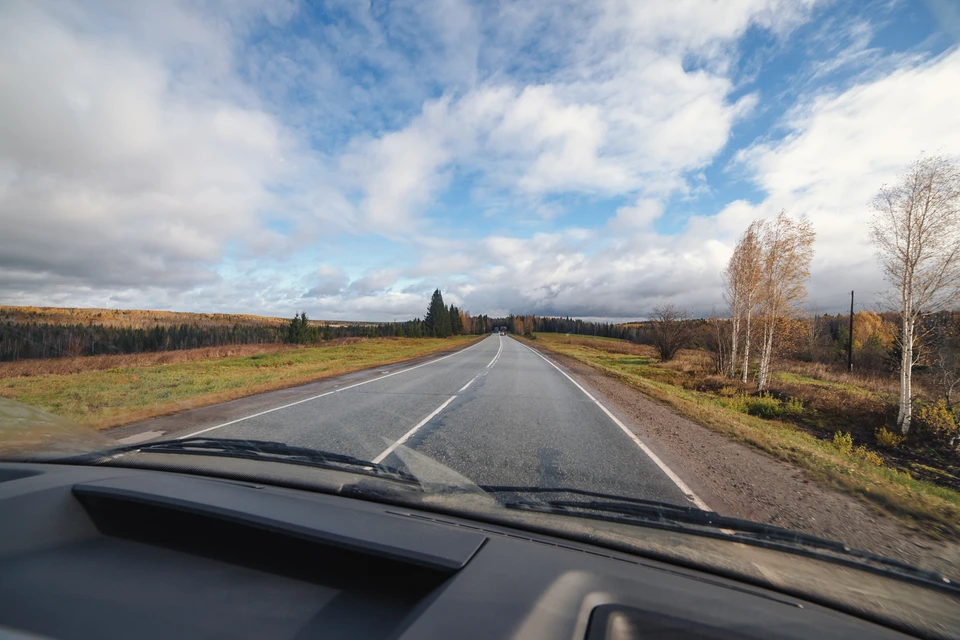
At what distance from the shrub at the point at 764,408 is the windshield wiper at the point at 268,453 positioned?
47.3 feet

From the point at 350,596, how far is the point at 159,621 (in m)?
0.60

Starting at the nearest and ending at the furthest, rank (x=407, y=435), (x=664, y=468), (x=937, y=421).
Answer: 1. (x=664, y=468)
2. (x=407, y=435)
3. (x=937, y=421)

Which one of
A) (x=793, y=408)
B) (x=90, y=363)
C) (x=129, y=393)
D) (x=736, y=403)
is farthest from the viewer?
(x=90, y=363)

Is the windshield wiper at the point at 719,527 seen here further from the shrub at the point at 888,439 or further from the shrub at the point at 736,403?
the shrub at the point at 736,403

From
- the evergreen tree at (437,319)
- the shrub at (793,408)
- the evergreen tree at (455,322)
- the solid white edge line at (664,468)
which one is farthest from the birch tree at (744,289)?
the evergreen tree at (455,322)

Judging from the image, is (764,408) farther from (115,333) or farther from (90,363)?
(115,333)

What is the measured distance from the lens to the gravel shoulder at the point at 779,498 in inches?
140

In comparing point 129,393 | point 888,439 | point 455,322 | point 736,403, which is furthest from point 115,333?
point 455,322

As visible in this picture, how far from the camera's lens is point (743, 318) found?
2381 cm

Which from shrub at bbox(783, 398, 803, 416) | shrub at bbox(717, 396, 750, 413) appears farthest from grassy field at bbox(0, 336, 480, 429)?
shrub at bbox(783, 398, 803, 416)

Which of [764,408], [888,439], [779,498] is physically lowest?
[888,439]

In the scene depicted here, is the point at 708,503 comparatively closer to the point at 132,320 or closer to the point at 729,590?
the point at 729,590

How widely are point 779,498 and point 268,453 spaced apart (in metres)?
5.31

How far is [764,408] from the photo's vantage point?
45.8 feet
